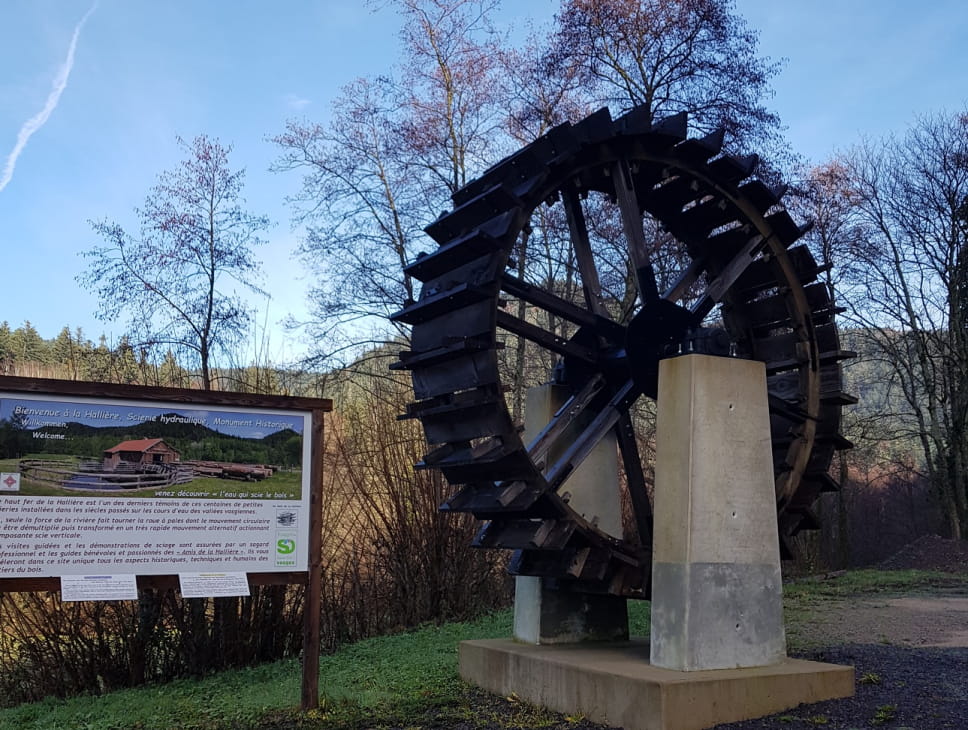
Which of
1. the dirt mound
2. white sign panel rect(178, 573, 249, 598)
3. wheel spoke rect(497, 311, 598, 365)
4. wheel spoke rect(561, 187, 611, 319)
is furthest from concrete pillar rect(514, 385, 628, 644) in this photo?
the dirt mound

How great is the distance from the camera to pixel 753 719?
507 cm

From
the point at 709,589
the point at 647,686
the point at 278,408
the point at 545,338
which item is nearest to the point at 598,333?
the point at 545,338

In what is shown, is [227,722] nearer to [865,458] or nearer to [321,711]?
[321,711]

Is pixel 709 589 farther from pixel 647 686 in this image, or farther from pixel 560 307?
pixel 560 307

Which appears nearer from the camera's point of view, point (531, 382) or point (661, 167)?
point (661, 167)

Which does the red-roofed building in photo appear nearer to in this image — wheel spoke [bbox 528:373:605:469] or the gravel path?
wheel spoke [bbox 528:373:605:469]

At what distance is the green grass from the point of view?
5641 millimetres

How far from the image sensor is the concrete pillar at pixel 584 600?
6512 millimetres

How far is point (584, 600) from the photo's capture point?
6.64 metres

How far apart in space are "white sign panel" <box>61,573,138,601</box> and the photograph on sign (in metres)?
0.05

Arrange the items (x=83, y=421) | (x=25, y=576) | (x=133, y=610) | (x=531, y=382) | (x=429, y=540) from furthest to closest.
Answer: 1. (x=531, y=382)
2. (x=429, y=540)
3. (x=133, y=610)
4. (x=83, y=421)
5. (x=25, y=576)

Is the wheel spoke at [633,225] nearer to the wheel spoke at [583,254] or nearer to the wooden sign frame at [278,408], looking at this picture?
the wheel spoke at [583,254]

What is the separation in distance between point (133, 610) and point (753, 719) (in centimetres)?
583

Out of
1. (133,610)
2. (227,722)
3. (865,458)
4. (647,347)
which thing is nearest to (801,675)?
(647,347)
